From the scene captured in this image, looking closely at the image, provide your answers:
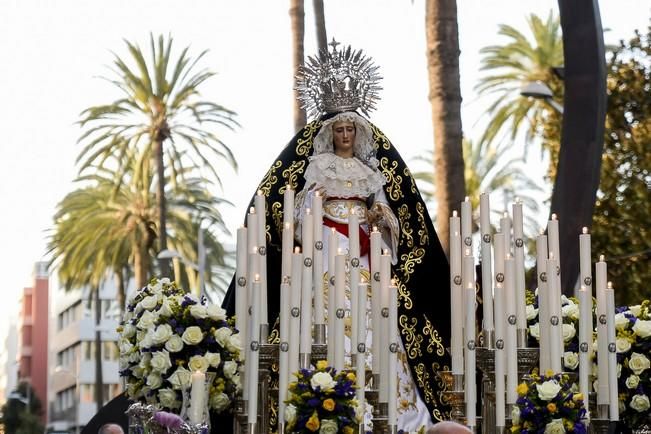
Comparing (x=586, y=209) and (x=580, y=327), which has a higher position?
(x=586, y=209)

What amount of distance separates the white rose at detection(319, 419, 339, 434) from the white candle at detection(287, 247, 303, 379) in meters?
0.60

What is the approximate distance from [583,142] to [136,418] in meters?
5.75

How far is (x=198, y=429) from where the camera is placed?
709 centimetres

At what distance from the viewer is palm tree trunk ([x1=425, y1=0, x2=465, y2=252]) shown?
16375 mm

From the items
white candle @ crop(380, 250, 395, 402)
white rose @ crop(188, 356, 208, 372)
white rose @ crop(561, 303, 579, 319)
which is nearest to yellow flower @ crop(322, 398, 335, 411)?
white candle @ crop(380, 250, 395, 402)

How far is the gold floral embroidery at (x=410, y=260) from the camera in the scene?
10.1 m

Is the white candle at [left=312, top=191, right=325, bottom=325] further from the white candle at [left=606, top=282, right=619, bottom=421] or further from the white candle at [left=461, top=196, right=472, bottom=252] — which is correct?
the white candle at [left=606, top=282, right=619, bottom=421]

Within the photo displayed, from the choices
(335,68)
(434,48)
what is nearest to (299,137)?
(335,68)

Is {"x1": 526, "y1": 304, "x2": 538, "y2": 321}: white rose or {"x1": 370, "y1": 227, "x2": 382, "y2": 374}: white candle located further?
{"x1": 526, "y1": 304, "x2": 538, "y2": 321}: white rose

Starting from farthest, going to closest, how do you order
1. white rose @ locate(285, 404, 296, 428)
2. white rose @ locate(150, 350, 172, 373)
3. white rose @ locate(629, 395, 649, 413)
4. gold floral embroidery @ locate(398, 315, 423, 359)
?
1. gold floral embroidery @ locate(398, 315, 423, 359)
2. white rose @ locate(629, 395, 649, 413)
3. white rose @ locate(150, 350, 172, 373)
4. white rose @ locate(285, 404, 296, 428)

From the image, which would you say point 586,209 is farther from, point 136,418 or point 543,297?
point 136,418

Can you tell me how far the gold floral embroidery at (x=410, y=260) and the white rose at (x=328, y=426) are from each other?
8.72 feet

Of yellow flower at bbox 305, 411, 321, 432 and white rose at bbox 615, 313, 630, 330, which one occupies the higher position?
white rose at bbox 615, 313, 630, 330

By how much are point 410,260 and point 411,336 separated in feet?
1.87
